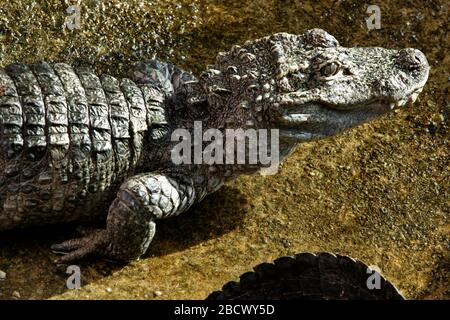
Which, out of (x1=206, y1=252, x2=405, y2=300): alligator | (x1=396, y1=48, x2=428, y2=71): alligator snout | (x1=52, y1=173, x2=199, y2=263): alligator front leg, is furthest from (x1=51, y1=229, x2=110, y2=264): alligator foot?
(x1=396, y1=48, x2=428, y2=71): alligator snout

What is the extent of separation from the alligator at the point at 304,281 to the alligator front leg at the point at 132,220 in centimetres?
67

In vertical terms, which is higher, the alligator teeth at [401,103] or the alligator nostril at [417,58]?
the alligator nostril at [417,58]

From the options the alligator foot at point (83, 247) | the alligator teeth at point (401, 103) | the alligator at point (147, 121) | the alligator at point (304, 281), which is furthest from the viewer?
the alligator teeth at point (401, 103)

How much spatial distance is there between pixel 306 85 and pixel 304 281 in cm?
112

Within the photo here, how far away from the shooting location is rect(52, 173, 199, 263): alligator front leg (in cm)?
530

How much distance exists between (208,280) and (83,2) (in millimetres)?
2331

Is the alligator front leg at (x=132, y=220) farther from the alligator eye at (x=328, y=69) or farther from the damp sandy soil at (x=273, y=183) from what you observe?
the alligator eye at (x=328, y=69)

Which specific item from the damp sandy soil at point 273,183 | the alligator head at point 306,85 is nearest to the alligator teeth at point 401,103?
the alligator head at point 306,85

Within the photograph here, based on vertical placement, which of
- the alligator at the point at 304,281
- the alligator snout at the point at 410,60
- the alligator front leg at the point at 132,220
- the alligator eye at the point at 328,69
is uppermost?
the alligator snout at the point at 410,60

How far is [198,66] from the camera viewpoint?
656 cm

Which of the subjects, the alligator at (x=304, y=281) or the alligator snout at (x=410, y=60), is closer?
the alligator at (x=304, y=281)

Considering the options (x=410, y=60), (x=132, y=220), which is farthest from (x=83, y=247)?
(x=410, y=60)

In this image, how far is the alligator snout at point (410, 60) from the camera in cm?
560

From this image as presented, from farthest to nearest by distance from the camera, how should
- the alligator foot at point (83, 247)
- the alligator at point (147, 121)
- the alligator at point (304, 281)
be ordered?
the alligator foot at point (83, 247)
the alligator at point (147, 121)
the alligator at point (304, 281)
